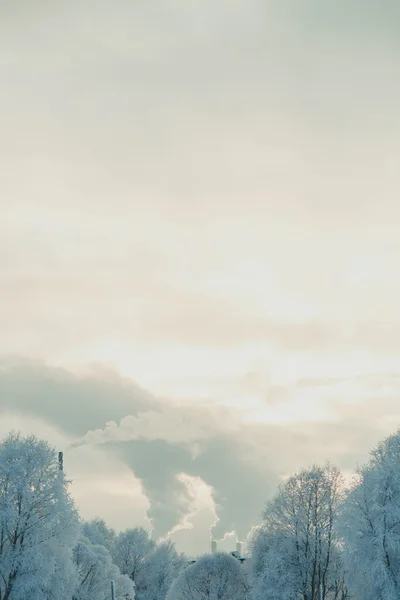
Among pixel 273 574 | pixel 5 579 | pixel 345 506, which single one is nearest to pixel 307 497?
pixel 273 574

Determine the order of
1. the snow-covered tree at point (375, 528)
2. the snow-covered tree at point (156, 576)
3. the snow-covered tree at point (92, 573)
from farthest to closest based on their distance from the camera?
the snow-covered tree at point (156, 576)
the snow-covered tree at point (92, 573)
the snow-covered tree at point (375, 528)

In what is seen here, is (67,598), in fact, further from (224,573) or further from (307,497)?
(224,573)

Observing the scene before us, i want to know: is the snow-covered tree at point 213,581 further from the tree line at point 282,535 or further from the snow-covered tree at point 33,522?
the snow-covered tree at point 33,522

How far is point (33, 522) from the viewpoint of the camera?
65.0m

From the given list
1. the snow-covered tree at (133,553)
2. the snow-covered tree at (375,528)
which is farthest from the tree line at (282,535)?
the snow-covered tree at (133,553)

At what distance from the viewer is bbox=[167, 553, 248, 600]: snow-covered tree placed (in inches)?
4163

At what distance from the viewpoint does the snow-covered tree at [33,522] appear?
62281mm

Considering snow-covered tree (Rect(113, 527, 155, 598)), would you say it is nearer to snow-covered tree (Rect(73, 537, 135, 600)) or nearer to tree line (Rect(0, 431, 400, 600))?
snow-covered tree (Rect(73, 537, 135, 600))

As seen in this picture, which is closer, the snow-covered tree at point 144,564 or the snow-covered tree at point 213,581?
the snow-covered tree at point 213,581

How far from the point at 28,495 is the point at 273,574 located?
33073 millimetres

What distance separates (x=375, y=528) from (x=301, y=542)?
961 inches

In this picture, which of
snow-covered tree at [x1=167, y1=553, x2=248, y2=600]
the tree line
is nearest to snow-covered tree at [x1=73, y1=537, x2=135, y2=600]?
the tree line

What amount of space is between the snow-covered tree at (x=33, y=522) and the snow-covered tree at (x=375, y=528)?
25707 millimetres

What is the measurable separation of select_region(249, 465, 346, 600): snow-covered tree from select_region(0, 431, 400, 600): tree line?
12 cm
